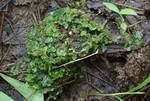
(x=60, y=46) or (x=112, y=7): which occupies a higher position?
(x=112, y=7)

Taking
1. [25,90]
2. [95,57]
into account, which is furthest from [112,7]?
[25,90]

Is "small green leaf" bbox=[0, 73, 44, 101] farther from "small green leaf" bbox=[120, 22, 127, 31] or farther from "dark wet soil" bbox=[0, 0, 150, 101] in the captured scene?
"small green leaf" bbox=[120, 22, 127, 31]

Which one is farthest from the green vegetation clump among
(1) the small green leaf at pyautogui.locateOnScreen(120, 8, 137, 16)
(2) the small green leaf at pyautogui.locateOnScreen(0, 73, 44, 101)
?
(1) the small green leaf at pyautogui.locateOnScreen(120, 8, 137, 16)

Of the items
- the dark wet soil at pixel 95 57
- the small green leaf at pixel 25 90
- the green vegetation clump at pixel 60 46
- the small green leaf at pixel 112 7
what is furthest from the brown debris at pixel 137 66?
the small green leaf at pixel 25 90

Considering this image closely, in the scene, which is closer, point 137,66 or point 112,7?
point 137,66

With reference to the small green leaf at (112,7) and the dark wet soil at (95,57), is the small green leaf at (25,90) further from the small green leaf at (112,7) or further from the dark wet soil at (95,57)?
the small green leaf at (112,7)

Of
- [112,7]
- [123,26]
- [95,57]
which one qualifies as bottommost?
[95,57]

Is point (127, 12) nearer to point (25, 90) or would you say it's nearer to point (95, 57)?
point (95, 57)
